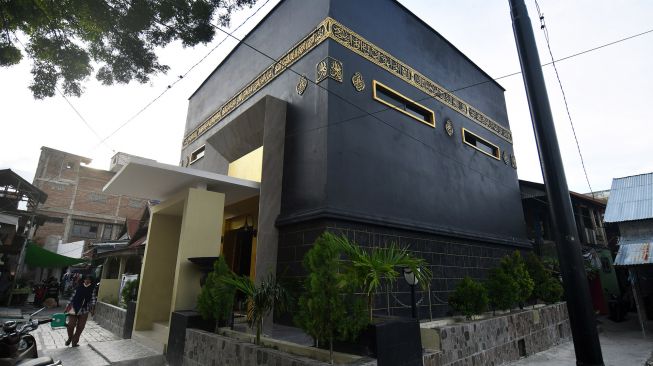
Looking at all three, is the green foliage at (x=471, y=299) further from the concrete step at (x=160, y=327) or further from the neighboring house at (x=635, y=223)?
the neighboring house at (x=635, y=223)

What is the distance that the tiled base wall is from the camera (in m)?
7.23

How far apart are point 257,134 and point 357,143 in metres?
3.77

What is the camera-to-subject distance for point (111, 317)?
10.2 metres

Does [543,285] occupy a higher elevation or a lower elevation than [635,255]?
lower

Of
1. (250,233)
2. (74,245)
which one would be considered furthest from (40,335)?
(74,245)

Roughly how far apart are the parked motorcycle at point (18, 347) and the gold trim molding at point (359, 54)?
306 inches

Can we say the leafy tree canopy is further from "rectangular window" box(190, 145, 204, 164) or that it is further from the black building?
"rectangular window" box(190, 145, 204, 164)

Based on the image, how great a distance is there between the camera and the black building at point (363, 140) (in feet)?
25.2

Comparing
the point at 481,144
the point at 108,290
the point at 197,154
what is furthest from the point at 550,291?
the point at 108,290

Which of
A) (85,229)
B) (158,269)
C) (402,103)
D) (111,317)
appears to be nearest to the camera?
(158,269)

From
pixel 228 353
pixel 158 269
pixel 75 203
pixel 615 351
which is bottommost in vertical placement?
pixel 615 351

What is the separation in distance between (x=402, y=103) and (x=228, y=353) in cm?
786

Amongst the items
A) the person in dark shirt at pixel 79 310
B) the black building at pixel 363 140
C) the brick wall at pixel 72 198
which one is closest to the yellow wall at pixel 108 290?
the person in dark shirt at pixel 79 310

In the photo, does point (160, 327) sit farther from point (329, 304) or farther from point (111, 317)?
point (329, 304)
